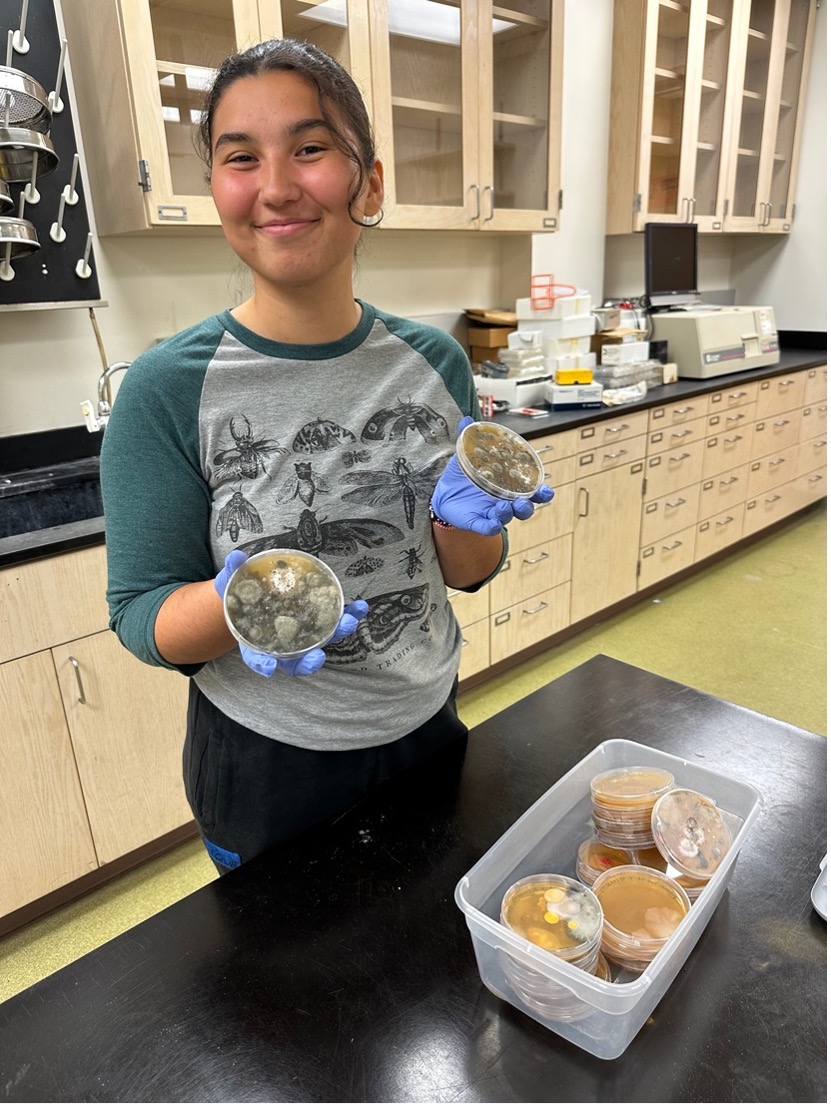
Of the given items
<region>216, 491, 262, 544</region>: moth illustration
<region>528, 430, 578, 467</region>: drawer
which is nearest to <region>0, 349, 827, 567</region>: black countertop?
<region>528, 430, 578, 467</region>: drawer

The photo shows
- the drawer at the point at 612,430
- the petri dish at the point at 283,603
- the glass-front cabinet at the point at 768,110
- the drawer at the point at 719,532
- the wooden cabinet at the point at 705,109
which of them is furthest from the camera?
the glass-front cabinet at the point at 768,110

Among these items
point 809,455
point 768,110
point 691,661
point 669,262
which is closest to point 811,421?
point 809,455

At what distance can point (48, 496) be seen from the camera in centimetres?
206

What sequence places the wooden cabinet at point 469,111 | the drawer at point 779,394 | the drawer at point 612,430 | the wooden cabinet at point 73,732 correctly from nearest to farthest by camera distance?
the wooden cabinet at point 73,732
the wooden cabinet at point 469,111
the drawer at point 612,430
the drawer at point 779,394

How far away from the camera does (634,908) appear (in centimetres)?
69

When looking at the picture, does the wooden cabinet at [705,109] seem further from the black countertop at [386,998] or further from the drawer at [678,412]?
the black countertop at [386,998]

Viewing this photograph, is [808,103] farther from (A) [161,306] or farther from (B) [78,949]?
(B) [78,949]

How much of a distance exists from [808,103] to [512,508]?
465cm

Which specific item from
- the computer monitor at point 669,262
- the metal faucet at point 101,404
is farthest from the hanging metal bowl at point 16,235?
the computer monitor at point 669,262

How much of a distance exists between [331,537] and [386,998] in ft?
1.59

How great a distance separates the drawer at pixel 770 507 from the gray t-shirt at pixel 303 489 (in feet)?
10.9

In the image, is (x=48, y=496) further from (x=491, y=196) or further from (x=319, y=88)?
(x=491, y=196)

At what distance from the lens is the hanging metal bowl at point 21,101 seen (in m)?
1.48

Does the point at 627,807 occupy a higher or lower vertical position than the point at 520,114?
lower
